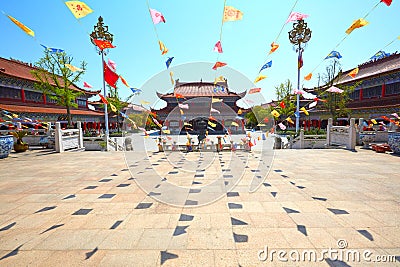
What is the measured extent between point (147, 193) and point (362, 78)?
29.8m

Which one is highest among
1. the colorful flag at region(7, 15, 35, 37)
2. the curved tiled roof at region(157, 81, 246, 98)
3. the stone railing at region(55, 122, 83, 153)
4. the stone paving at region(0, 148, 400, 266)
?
the curved tiled roof at region(157, 81, 246, 98)

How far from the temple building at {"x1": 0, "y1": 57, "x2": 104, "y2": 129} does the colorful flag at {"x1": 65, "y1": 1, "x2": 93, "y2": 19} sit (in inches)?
774

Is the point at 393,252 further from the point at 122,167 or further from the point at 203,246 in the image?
the point at 122,167

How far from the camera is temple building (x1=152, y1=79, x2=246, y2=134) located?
31.3 meters

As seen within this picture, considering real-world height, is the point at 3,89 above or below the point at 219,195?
above

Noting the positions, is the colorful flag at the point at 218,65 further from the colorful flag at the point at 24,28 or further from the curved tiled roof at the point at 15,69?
the curved tiled roof at the point at 15,69

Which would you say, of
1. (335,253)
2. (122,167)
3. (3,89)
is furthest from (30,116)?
(335,253)

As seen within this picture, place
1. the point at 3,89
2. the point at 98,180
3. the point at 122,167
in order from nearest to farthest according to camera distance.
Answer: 1. the point at 98,180
2. the point at 122,167
3. the point at 3,89

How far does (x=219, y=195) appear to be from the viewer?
4910 millimetres

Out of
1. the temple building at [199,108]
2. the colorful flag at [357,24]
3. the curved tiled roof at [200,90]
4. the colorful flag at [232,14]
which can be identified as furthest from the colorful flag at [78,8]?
the curved tiled roof at [200,90]

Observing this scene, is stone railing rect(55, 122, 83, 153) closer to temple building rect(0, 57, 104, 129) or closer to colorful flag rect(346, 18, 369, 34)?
temple building rect(0, 57, 104, 129)

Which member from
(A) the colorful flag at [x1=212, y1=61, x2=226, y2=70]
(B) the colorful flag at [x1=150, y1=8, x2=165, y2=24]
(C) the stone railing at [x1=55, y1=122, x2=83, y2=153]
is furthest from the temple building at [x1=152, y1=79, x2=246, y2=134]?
(B) the colorful flag at [x1=150, y1=8, x2=165, y2=24]

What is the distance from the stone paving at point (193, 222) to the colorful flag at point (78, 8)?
4.84 metres

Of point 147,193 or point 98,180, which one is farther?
point 98,180
